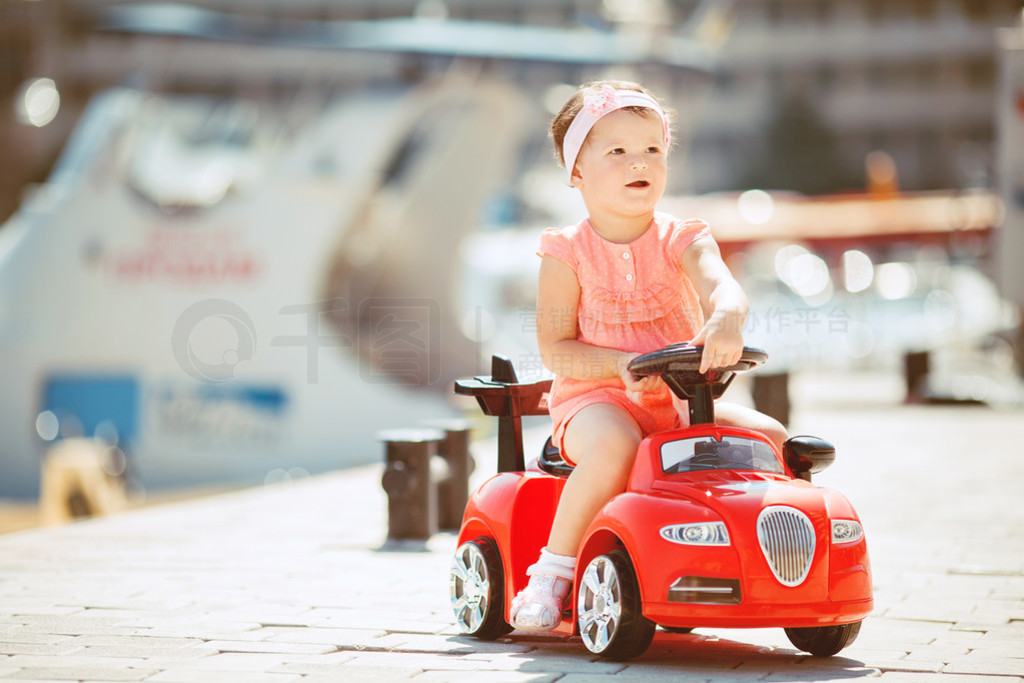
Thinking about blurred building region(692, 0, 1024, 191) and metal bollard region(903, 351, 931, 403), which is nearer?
metal bollard region(903, 351, 931, 403)

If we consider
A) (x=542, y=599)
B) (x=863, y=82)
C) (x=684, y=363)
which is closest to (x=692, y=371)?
(x=684, y=363)

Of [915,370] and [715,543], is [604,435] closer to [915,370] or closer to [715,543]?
[715,543]

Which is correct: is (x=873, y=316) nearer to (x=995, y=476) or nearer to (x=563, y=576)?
(x=995, y=476)

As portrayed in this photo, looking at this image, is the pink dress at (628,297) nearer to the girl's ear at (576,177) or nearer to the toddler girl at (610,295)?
the toddler girl at (610,295)

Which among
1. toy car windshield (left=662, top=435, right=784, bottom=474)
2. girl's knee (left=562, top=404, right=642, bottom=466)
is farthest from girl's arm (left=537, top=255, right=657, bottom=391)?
toy car windshield (left=662, top=435, right=784, bottom=474)

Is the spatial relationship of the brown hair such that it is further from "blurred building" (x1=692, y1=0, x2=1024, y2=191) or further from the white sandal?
"blurred building" (x1=692, y1=0, x2=1024, y2=191)

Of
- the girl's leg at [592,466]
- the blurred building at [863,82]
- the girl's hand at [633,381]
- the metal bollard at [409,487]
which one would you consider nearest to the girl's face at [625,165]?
the girl's hand at [633,381]

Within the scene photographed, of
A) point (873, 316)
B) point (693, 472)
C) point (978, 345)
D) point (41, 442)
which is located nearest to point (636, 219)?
point (693, 472)

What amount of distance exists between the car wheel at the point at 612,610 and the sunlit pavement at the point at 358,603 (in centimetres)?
5

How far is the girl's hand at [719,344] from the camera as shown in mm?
3537

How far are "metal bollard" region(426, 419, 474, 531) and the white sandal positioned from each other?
312cm

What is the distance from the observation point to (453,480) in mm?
7051

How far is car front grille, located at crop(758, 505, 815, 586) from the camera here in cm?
352

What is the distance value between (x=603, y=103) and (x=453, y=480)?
3.39m
